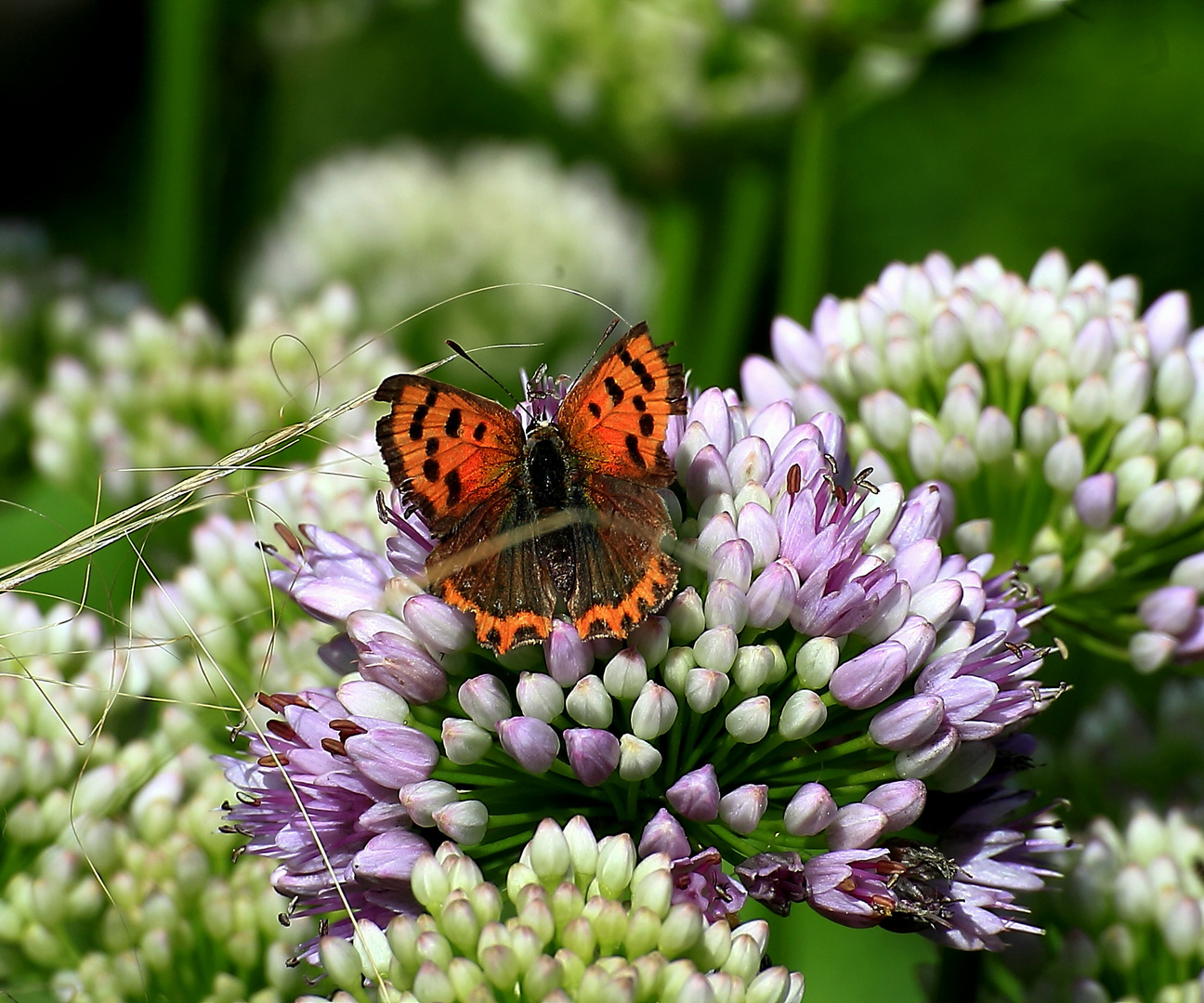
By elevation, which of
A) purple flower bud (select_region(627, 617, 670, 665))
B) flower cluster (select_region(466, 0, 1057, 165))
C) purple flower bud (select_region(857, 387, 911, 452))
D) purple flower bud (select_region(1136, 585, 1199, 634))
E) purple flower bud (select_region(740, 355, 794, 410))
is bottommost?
purple flower bud (select_region(627, 617, 670, 665))

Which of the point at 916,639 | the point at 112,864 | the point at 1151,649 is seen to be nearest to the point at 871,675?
the point at 916,639

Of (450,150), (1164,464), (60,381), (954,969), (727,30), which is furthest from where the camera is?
(450,150)

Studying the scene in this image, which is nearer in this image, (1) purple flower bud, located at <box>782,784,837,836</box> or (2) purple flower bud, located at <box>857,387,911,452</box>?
(1) purple flower bud, located at <box>782,784,837,836</box>

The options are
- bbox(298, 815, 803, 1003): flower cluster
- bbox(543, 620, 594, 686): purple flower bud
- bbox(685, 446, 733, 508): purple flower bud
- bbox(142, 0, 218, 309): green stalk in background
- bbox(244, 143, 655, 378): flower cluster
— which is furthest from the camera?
bbox(244, 143, 655, 378): flower cluster

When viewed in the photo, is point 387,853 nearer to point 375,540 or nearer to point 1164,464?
point 375,540

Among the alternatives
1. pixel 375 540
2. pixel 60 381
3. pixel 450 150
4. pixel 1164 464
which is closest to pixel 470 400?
pixel 375 540

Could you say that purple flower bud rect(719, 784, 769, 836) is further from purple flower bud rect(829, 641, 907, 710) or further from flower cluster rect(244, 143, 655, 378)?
flower cluster rect(244, 143, 655, 378)

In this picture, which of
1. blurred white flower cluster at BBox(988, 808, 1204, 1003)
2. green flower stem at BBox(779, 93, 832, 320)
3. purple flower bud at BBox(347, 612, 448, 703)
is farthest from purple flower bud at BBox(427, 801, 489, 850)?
green flower stem at BBox(779, 93, 832, 320)
